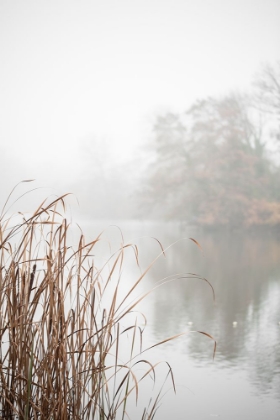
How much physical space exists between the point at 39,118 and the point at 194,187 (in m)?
3.08

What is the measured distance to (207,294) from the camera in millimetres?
5316

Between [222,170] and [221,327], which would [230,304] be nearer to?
[221,327]

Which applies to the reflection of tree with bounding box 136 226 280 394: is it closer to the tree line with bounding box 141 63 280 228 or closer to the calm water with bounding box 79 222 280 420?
the calm water with bounding box 79 222 280 420

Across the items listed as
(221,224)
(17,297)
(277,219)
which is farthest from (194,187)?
(17,297)

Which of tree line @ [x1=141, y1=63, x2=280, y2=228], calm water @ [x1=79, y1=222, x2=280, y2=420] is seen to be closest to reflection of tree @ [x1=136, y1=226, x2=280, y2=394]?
calm water @ [x1=79, y1=222, x2=280, y2=420]

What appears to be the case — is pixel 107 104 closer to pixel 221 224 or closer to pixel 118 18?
pixel 118 18

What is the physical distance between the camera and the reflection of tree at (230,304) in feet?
11.2

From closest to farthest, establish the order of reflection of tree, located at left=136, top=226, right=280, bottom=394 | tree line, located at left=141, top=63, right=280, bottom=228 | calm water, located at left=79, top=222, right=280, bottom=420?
calm water, located at left=79, top=222, right=280, bottom=420 → reflection of tree, located at left=136, top=226, right=280, bottom=394 → tree line, located at left=141, top=63, right=280, bottom=228

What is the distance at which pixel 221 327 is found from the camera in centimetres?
411

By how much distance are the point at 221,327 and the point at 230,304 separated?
70 cm

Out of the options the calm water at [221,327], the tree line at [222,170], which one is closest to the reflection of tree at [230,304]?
the calm water at [221,327]

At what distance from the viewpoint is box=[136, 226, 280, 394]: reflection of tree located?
11.2ft

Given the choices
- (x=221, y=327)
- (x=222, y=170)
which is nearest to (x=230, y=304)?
(x=221, y=327)

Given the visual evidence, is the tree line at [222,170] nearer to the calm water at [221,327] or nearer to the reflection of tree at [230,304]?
the calm water at [221,327]
